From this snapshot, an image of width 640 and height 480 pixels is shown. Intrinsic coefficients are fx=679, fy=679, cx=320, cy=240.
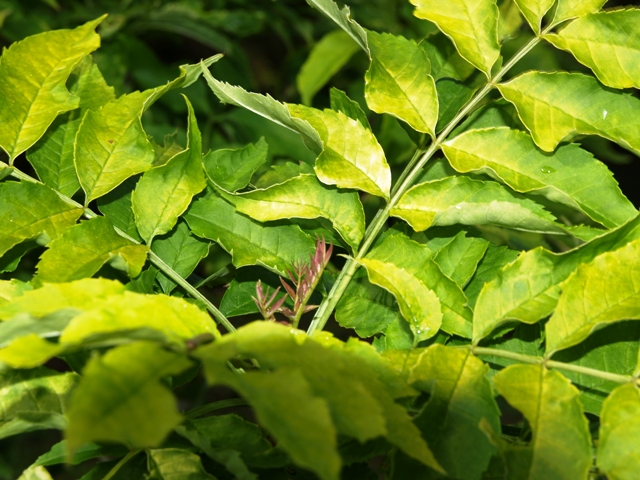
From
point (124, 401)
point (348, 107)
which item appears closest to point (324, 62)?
point (348, 107)

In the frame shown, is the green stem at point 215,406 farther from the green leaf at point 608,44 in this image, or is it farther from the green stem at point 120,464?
the green leaf at point 608,44

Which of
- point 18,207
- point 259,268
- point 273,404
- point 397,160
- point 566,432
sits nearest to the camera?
point 273,404

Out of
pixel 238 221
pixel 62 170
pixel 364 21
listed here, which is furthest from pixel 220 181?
pixel 364 21

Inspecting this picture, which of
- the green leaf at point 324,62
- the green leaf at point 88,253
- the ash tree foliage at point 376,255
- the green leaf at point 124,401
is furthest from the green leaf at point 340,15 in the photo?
the green leaf at point 324,62

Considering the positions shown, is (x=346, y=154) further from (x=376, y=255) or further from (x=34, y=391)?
(x=34, y=391)

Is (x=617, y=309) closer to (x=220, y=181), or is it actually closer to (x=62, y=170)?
(x=220, y=181)

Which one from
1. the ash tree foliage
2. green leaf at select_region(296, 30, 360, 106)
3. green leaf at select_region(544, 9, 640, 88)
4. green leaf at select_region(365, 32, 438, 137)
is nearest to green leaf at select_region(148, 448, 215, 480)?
the ash tree foliage

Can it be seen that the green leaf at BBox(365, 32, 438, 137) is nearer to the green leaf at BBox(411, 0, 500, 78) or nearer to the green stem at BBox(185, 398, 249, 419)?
the green leaf at BBox(411, 0, 500, 78)
